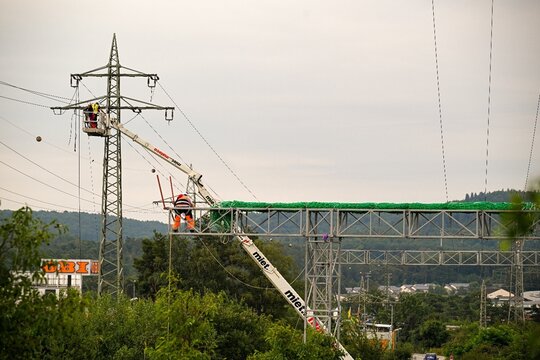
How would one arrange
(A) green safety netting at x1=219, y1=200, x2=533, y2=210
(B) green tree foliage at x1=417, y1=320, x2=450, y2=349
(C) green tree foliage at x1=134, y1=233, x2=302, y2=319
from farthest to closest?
(B) green tree foliage at x1=417, y1=320, x2=450, y2=349, (C) green tree foliage at x1=134, y1=233, x2=302, y2=319, (A) green safety netting at x1=219, y1=200, x2=533, y2=210

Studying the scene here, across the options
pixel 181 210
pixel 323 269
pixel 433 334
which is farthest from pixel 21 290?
pixel 433 334

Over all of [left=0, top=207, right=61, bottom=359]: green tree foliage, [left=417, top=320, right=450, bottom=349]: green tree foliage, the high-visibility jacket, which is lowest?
[left=417, top=320, right=450, bottom=349]: green tree foliage

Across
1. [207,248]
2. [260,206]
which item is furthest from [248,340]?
[207,248]

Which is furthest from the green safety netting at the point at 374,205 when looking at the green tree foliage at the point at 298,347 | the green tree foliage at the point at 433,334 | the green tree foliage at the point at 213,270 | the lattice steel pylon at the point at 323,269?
the green tree foliage at the point at 433,334

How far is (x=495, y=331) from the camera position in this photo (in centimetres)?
9294

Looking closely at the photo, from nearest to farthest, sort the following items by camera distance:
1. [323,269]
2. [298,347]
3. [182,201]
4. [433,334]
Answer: [298,347] < [182,201] < [323,269] < [433,334]

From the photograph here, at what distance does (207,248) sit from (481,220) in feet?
147

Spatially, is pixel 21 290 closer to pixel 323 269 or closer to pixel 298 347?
pixel 298 347

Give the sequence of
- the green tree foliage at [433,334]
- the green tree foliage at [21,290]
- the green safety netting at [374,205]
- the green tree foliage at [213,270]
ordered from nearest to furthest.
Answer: the green tree foliage at [21,290]
the green safety netting at [374,205]
the green tree foliage at [213,270]
the green tree foliage at [433,334]

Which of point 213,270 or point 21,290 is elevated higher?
point 213,270

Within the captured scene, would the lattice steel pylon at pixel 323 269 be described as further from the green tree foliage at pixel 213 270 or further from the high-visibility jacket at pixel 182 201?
the green tree foliage at pixel 213 270

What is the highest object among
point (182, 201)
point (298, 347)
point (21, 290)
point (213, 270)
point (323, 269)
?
point (182, 201)

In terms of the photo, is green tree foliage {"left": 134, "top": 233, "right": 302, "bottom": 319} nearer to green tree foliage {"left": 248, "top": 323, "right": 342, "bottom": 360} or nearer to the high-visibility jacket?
green tree foliage {"left": 248, "top": 323, "right": 342, "bottom": 360}

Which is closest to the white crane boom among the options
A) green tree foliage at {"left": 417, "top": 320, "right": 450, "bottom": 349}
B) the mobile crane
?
the mobile crane
